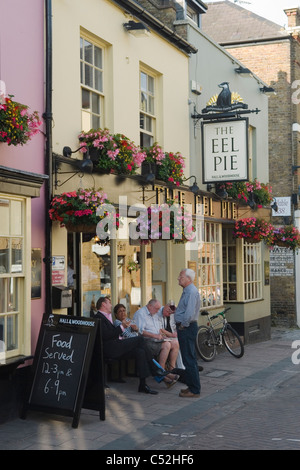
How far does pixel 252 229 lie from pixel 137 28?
5711 millimetres

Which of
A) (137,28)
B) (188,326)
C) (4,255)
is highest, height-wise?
(137,28)

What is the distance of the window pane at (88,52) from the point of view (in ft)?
35.3

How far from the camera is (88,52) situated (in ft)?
35.6

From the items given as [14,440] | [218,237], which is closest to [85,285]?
[14,440]

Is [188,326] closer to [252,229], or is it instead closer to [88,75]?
[88,75]

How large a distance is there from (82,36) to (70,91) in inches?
47.9

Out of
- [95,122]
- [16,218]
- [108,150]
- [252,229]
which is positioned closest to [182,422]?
[16,218]

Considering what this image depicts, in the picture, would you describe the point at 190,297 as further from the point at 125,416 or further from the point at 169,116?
the point at 169,116

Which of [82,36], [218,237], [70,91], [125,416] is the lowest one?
[125,416]

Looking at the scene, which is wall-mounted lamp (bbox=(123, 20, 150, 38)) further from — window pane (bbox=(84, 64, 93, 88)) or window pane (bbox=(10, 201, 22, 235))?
window pane (bbox=(10, 201, 22, 235))

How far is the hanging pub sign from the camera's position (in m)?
13.8

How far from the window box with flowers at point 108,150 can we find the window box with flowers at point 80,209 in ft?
4.03

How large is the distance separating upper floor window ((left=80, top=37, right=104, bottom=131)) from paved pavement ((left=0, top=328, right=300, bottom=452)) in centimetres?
425

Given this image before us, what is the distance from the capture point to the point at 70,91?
10.0m
